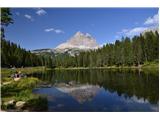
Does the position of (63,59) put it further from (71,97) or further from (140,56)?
(71,97)

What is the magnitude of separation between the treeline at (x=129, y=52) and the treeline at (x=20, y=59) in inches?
343

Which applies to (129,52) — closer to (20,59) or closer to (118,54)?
(118,54)

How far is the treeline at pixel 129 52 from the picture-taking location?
112 feet

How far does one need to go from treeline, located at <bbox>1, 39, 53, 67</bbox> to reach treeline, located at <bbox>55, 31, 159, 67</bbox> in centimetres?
870

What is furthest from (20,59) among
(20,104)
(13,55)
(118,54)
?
(20,104)

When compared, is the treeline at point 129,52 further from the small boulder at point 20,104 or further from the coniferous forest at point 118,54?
the small boulder at point 20,104

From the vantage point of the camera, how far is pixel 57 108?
1280 cm

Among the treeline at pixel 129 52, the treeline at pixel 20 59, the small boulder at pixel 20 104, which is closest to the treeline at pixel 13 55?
the treeline at pixel 20 59

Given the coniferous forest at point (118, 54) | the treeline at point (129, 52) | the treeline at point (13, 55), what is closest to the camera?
the treeline at point (13, 55)

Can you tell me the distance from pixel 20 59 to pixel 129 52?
588 inches

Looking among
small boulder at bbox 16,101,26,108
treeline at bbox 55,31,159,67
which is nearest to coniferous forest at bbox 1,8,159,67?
treeline at bbox 55,31,159,67

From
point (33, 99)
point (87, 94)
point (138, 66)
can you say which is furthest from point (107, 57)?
point (33, 99)

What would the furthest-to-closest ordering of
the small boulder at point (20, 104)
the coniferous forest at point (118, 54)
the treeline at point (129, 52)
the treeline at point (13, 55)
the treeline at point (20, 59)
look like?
the treeline at point (129, 52) → the coniferous forest at point (118, 54) → the treeline at point (20, 59) → the treeline at point (13, 55) → the small boulder at point (20, 104)
